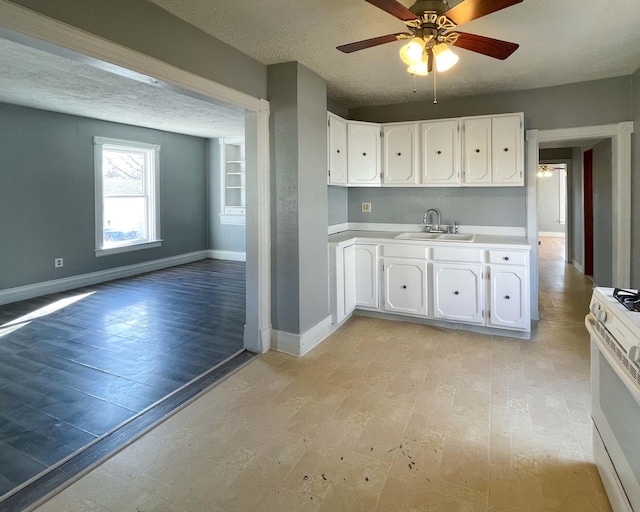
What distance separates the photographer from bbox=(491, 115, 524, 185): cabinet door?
12.5 ft

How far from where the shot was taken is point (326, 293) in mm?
3734

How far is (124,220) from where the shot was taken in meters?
6.64

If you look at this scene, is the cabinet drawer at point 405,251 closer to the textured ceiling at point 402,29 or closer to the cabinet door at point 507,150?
the cabinet door at point 507,150

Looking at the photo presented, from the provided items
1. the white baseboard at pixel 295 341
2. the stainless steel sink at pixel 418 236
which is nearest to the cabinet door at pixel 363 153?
the stainless steel sink at pixel 418 236

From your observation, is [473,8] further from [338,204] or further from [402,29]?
[338,204]

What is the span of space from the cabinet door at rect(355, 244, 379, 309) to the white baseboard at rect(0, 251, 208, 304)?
4.17m

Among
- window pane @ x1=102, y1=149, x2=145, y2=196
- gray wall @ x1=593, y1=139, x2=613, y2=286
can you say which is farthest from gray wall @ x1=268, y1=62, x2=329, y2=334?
window pane @ x1=102, y1=149, x2=145, y2=196

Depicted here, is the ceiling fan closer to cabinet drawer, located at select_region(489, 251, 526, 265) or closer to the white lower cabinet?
cabinet drawer, located at select_region(489, 251, 526, 265)

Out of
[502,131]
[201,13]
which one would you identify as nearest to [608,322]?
[201,13]

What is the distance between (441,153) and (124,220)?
5211mm

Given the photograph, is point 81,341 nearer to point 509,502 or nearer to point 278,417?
point 278,417

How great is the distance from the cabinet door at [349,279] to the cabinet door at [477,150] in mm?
1410

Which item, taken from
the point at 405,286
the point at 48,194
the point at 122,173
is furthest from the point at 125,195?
the point at 405,286

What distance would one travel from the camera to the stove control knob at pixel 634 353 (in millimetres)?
1156
